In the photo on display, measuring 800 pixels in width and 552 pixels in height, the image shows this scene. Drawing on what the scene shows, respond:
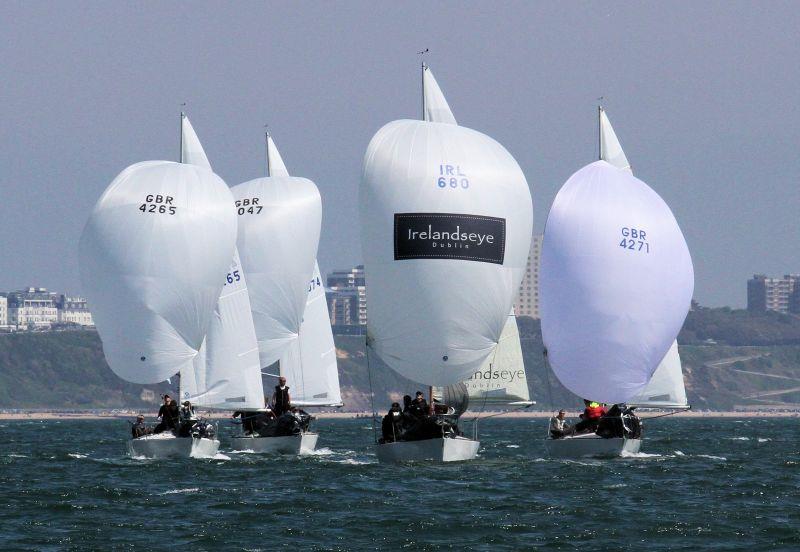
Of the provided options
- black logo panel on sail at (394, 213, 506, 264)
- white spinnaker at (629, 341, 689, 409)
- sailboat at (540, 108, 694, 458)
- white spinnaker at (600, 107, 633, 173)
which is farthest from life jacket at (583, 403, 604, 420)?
white spinnaker at (600, 107, 633, 173)

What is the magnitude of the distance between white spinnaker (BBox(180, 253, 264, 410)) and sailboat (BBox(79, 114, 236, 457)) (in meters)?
1.84

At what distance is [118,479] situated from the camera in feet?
125

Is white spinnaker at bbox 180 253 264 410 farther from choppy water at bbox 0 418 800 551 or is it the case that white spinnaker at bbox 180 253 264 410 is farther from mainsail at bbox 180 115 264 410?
choppy water at bbox 0 418 800 551

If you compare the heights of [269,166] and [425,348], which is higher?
[269,166]

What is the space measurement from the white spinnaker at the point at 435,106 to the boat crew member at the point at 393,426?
754cm

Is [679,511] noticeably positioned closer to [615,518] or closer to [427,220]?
[615,518]

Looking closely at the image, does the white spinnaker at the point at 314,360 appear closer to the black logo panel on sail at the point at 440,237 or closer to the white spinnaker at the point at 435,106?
the white spinnaker at the point at 435,106

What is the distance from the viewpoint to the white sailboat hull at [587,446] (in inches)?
1644

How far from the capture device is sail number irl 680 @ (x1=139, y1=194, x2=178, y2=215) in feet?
143

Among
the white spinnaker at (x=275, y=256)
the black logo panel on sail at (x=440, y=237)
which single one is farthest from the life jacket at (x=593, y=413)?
the white spinnaker at (x=275, y=256)

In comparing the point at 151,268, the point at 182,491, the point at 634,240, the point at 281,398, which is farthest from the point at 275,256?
the point at 182,491

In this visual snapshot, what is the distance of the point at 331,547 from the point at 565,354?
16.0 meters

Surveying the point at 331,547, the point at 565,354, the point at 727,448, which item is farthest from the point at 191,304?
the point at 727,448

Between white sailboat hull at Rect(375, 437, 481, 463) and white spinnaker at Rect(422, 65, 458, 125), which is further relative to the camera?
white spinnaker at Rect(422, 65, 458, 125)
